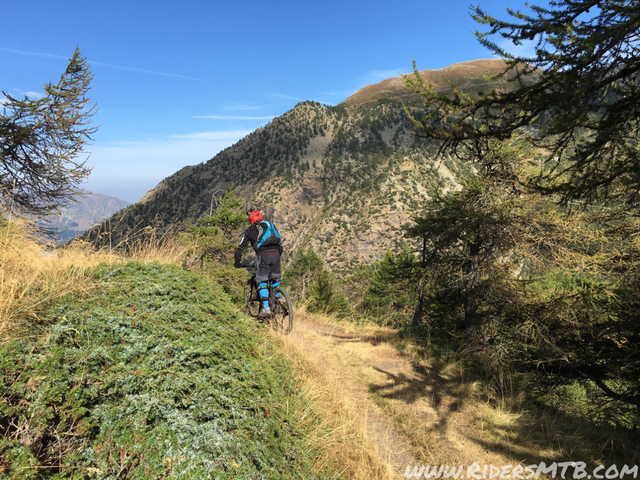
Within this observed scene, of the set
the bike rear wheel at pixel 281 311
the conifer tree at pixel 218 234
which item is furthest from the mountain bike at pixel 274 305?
the conifer tree at pixel 218 234

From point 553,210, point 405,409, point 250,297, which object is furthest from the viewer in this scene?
point 553,210

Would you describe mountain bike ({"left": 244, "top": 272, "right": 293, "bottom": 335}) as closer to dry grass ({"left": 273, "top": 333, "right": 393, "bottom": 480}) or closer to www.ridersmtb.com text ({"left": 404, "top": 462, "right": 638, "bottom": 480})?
dry grass ({"left": 273, "top": 333, "right": 393, "bottom": 480})

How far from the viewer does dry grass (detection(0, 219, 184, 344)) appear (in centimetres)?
287

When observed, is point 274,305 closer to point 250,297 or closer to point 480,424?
point 250,297

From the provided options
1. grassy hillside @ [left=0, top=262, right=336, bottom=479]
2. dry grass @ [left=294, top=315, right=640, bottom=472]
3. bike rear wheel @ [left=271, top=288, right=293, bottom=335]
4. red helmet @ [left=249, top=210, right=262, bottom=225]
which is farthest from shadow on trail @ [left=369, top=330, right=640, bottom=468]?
red helmet @ [left=249, top=210, right=262, bottom=225]

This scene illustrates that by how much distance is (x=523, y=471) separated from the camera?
3611 millimetres

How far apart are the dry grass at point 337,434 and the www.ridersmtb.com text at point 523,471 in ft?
1.83

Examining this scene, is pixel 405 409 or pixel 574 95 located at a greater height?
pixel 574 95

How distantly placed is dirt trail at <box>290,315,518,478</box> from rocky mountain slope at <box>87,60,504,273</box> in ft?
283

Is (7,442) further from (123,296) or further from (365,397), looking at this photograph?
(365,397)

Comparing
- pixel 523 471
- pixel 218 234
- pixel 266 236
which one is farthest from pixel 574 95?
pixel 218 234

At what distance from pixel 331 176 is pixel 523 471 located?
14277 cm

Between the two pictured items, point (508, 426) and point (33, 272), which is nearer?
point (33, 272)

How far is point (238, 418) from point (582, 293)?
6.02m
